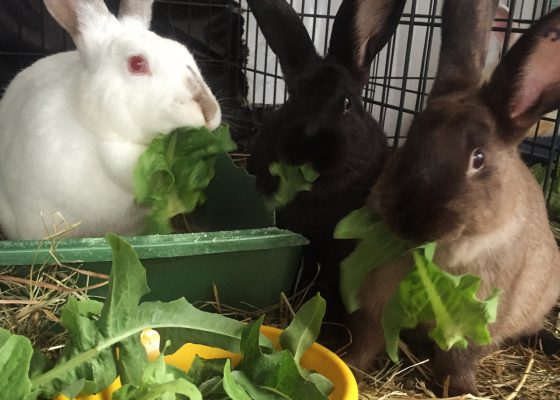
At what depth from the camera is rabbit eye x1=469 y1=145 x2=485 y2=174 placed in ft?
3.46

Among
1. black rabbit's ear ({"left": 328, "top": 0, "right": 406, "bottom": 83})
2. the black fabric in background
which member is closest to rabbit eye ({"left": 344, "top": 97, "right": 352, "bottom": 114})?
black rabbit's ear ({"left": 328, "top": 0, "right": 406, "bottom": 83})

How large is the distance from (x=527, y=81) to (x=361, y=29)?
0.49 metres

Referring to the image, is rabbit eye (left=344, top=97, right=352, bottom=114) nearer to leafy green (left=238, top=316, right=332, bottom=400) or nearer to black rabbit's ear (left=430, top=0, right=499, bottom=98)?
black rabbit's ear (left=430, top=0, right=499, bottom=98)

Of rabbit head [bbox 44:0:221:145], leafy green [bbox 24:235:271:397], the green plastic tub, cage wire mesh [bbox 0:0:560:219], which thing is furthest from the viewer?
cage wire mesh [bbox 0:0:560:219]

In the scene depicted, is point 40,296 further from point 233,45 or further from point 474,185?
point 233,45

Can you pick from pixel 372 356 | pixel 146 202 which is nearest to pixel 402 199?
pixel 372 356

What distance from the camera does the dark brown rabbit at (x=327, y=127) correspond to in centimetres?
130

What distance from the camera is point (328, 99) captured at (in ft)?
4.42

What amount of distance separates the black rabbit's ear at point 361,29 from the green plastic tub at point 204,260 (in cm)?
42

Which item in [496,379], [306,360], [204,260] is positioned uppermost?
[204,260]

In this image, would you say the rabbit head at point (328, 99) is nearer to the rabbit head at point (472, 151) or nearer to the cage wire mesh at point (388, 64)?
the rabbit head at point (472, 151)

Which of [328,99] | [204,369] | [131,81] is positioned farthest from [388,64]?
[204,369]

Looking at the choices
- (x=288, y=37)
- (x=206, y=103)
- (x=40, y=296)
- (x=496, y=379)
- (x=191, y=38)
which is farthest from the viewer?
(x=191, y=38)

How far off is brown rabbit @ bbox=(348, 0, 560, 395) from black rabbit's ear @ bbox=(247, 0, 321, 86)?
375mm
